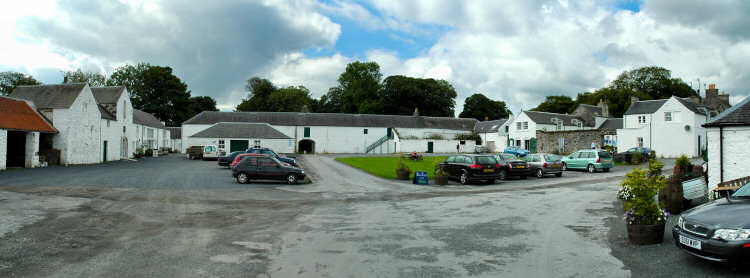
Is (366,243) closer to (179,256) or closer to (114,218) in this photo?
(179,256)

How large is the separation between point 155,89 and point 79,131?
1652 inches

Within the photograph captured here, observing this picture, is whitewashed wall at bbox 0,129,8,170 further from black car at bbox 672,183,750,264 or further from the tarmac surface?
black car at bbox 672,183,750,264

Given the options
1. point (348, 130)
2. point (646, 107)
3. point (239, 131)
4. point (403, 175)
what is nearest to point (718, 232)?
point (403, 175)

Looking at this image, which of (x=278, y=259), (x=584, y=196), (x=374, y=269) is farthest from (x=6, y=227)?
(x=584, y=196)

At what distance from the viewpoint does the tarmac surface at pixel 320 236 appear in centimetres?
653

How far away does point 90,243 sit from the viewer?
8.21 m

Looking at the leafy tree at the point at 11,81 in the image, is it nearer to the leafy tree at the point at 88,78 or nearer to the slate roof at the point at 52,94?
the leafy tree at the point at 88,78

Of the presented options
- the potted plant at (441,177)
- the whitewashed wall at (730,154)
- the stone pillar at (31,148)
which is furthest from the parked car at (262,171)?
the stone pillar at (31,148)

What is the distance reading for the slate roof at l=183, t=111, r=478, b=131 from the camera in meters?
59.1

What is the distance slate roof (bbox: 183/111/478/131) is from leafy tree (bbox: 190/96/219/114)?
28.6 metres

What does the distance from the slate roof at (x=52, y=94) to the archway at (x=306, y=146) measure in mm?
31431

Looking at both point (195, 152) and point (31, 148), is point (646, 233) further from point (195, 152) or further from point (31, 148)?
point (195, 152)

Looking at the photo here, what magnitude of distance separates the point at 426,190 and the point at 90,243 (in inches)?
500

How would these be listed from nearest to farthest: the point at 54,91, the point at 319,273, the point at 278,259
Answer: the point at 319,273, the point at 278,259, the point at 54,91
